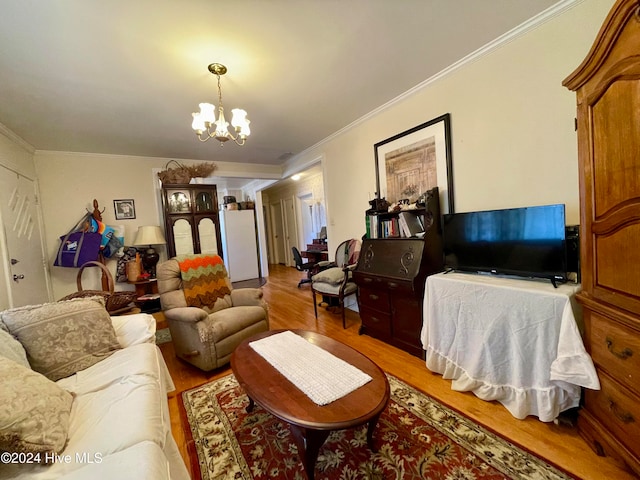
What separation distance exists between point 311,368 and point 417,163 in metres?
2.13

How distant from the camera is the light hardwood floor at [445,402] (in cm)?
121

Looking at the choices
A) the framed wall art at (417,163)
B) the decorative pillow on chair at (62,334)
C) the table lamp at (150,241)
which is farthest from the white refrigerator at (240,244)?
the decorative pillow on chair at (62,334)

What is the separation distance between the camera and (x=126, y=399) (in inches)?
45.6

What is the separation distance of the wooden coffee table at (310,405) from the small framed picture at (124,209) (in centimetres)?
357

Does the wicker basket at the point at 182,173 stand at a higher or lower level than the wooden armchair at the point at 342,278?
higher

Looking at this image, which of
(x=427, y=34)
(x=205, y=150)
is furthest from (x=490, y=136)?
(x=205, y=150)

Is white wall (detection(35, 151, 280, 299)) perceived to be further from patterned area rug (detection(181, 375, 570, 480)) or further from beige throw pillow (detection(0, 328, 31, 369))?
patterned area rug (detection(181, 375, 570, 480))

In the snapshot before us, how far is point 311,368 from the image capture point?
1376 millimetres

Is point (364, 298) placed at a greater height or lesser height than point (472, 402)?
greater

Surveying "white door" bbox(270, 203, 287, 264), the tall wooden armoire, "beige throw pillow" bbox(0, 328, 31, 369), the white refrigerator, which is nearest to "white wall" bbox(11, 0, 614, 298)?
the tall wooden armoire

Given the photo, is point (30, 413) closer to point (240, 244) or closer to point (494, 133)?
point (494, 133)

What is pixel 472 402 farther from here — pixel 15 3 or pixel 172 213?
pixel 172 213

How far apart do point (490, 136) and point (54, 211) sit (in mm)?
5102

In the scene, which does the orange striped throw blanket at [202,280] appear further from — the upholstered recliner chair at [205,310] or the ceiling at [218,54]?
the ceiling at [218,54]
